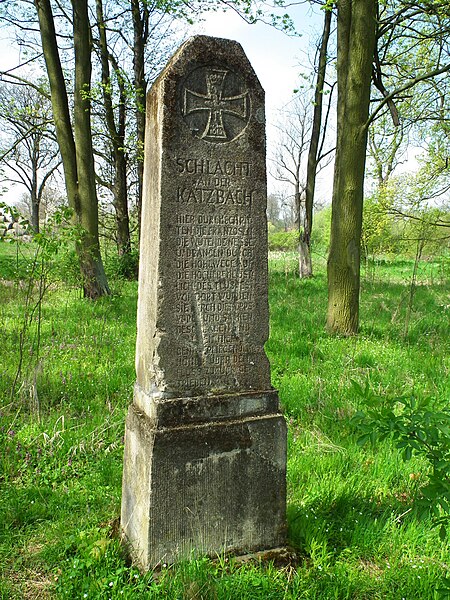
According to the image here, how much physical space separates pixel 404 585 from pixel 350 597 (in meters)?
0.31

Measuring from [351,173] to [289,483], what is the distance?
5181mm

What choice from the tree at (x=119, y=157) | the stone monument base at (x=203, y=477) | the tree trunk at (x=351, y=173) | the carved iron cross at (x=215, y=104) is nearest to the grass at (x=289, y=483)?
the stone monument base at (x=203, y=477)

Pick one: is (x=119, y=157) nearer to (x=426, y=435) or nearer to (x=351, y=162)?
(x=351, y=162)

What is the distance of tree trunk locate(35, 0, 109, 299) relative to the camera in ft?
32.0

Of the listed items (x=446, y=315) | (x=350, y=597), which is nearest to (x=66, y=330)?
(x=350, y=597)

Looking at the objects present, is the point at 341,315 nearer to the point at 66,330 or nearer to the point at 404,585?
the point at 66,330

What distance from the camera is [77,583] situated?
2.69m

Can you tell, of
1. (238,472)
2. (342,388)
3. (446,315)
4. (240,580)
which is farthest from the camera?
(446,315)

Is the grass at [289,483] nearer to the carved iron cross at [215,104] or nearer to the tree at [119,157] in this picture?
the carved iron cross at [215,104]

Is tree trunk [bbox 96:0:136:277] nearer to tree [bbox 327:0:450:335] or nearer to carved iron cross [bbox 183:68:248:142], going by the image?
tree [bbox 327:0:450:335]

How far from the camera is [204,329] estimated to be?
283 centimetres

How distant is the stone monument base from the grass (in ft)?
0.43

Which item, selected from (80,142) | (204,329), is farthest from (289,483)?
(80,142)

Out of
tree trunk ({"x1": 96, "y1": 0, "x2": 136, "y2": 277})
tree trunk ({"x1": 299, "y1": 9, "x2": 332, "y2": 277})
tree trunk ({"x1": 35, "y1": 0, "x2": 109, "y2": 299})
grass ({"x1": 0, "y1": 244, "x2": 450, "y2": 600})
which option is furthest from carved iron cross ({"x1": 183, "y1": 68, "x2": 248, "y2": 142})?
tree trunk ({"x1": 299, "y1": 9, "x2": 332, "y2": 277})
